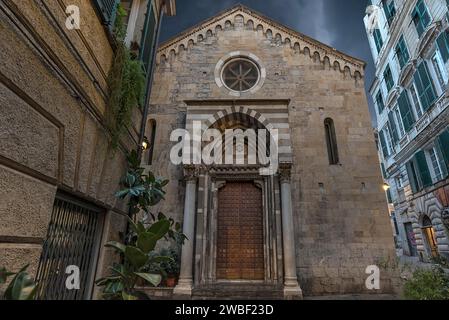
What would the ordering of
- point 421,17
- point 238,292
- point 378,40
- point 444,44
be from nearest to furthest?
point 238,292 → point 444,44 → point 421,17 → point 378,40

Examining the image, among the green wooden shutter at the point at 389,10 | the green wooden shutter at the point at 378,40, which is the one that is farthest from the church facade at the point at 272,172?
the green wooden shutter at the point at 378,40

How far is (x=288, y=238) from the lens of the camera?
24.5 feet

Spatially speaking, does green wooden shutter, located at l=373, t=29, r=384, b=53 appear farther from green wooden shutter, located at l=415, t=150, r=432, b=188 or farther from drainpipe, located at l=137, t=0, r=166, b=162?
drainpipe, located at l=137, t=0, r=166, b=162

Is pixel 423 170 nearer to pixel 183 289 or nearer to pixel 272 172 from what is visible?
pixel 272 172

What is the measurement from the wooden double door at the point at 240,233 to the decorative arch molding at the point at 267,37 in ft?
20.6

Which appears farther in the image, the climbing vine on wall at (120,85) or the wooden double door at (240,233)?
the wooden double door at (240,233)

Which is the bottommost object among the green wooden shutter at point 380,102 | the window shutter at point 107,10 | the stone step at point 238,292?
the stone step at point 238,292

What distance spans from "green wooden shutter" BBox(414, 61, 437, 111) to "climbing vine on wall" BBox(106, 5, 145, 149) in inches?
580

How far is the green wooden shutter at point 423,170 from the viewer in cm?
1330

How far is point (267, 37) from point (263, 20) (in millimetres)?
890

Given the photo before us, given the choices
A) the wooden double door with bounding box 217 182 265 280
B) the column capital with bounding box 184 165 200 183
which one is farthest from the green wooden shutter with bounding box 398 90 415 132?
the column capital with bounding box 184 165 200 183

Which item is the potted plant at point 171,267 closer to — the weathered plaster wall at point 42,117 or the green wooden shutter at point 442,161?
the weathered plaster wall at point 42,117

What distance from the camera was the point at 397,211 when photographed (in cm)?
1858

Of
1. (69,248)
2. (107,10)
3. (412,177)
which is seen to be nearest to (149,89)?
(107,10)
